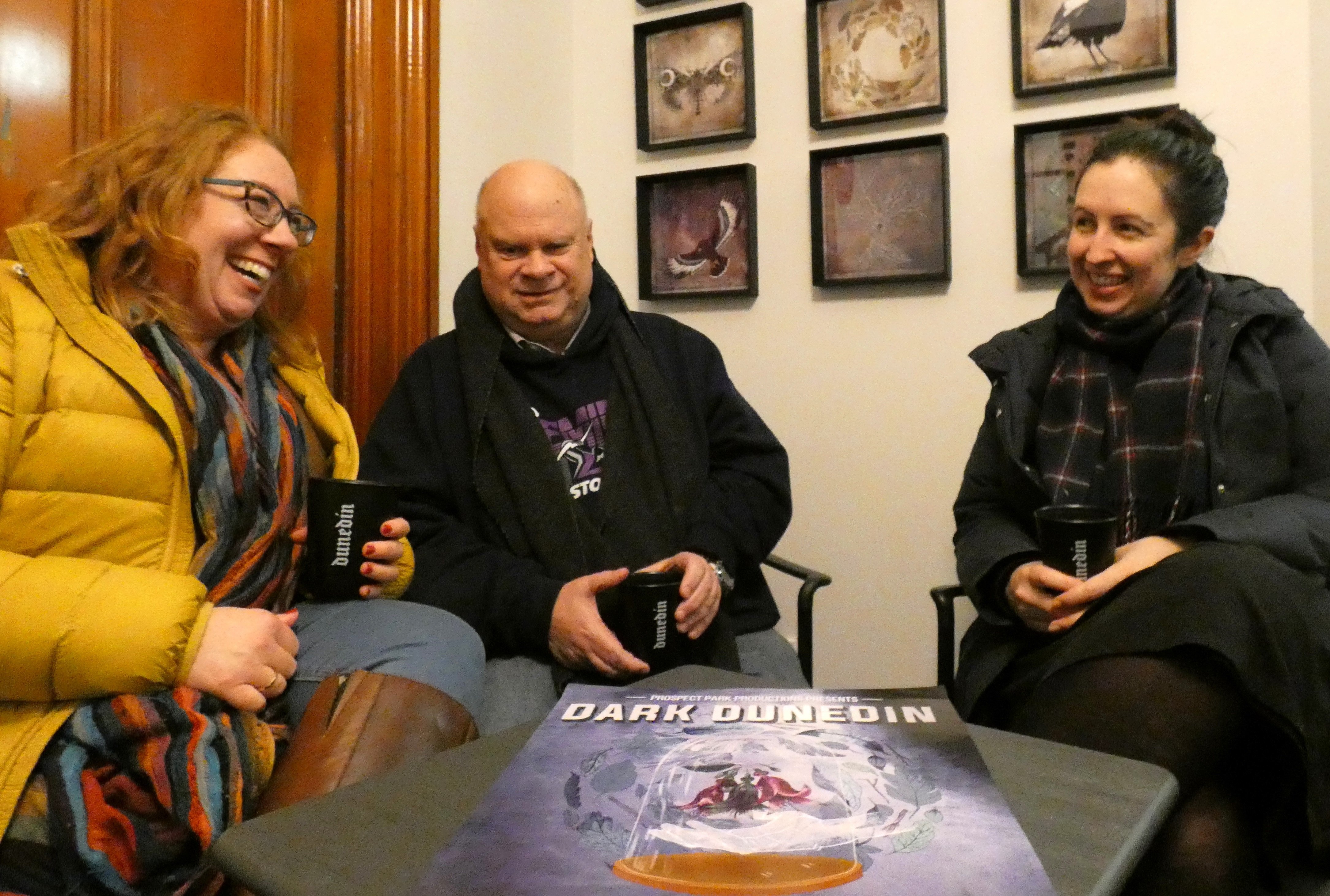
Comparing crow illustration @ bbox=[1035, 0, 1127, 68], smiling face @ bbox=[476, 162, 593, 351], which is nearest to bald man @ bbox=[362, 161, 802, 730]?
smiling face @ bbox=[476, 162, 593, 351]

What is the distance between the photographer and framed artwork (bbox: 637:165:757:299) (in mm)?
2305

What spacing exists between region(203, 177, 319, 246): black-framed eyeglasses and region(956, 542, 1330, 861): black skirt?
4.02 ft

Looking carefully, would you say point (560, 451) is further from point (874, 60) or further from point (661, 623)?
point (874, 60)

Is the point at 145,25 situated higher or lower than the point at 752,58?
lower

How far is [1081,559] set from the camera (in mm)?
1201

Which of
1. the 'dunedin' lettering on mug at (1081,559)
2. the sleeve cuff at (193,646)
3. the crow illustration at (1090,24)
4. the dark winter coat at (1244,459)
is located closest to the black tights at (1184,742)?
the 'dunedin' lettering on mug at (1081,559)

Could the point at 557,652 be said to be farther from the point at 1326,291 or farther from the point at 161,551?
the point at 1326,291

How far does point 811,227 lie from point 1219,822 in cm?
149

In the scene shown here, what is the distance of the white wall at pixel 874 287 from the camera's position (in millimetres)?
1860

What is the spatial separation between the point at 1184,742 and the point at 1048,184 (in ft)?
4.20

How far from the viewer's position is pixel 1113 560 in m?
1.27

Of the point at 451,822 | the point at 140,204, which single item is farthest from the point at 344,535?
the point at 451,822

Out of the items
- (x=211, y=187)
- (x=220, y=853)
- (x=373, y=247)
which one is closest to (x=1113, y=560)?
(x=220, y=853)

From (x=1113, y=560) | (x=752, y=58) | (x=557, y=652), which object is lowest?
(x=557, y=652)
